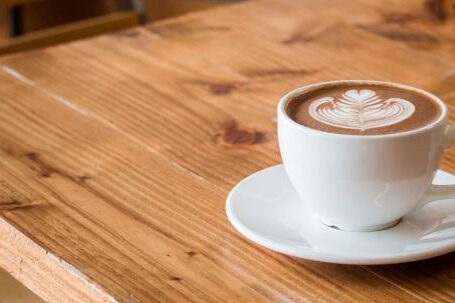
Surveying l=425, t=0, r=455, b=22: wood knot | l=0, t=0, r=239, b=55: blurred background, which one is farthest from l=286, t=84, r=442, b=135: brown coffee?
l=0, t=0, r=239, b=55: blurred background

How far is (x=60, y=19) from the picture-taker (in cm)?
221

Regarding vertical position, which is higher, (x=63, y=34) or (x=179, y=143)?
(x=179, y=143)

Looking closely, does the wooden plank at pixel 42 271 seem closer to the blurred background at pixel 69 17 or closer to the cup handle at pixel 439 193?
the cup handle at pixel 439 193

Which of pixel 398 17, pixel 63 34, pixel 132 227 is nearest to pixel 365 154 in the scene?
pixel 132 227

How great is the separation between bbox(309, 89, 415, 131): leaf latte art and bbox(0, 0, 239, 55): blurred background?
35.2 inches

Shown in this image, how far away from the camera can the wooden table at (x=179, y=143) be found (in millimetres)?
581

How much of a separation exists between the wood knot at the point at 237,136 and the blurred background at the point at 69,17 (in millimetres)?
681

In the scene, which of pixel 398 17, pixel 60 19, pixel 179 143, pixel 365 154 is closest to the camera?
pixel 365 154

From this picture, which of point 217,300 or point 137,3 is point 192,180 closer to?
point 217,300

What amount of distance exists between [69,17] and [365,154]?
1775 millimetres

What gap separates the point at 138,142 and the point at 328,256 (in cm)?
31

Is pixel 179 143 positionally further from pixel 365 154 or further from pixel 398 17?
pixel 398 17

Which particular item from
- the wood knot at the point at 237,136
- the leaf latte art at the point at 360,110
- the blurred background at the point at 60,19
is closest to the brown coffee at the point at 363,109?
the leaf latte art at the point at 360,110

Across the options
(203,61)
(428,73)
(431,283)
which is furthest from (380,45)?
(431,283)
